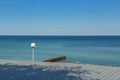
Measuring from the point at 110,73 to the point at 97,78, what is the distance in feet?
3.34

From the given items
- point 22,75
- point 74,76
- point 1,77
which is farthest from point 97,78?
point 1,77

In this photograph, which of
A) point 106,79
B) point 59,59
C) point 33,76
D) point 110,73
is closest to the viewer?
point 106,79

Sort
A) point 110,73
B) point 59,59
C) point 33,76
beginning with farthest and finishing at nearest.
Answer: point 59,59
point 110,73
point 33,76

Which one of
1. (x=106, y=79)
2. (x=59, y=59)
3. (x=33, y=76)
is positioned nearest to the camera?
(x=106, y=79)

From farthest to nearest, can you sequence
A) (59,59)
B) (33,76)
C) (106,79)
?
(59,59), (33,76), (106,79)

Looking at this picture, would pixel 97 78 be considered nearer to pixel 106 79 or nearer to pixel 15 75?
pixel 106 79

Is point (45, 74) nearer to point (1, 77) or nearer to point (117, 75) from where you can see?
point (1, 77)

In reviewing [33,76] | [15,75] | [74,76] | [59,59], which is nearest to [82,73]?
[74,76]

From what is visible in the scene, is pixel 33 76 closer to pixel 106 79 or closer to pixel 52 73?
pixel 52 73

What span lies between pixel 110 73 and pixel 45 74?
221 centimetres

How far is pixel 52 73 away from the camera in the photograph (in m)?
7.93

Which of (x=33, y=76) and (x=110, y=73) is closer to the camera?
(x=33, y=76)

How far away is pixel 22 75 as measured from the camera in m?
7.55

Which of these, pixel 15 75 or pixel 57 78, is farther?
pixel 15 75
